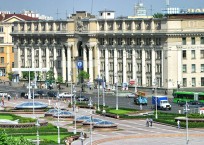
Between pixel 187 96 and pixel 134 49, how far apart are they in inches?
1335

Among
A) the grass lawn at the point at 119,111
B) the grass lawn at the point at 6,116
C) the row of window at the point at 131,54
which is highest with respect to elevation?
the row of window at the point at 131,54

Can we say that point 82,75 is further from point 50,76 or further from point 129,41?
point 129,41

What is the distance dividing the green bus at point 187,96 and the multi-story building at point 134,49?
1452 centimetres

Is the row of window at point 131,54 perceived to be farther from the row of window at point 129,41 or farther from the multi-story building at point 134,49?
the row of window at point 129,41

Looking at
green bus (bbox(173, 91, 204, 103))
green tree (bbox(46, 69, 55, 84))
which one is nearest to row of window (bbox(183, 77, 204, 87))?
green bus (bbox(173, 91, 204, 103))

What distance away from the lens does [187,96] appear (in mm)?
148500

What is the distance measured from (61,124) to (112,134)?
13111 millimetres

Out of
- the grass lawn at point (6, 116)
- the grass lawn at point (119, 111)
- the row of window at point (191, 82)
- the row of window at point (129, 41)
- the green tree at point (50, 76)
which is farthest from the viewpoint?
the green tree at point (50, 76)

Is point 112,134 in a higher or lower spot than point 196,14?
lower

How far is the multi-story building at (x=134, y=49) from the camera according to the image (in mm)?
171750

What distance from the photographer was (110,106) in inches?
5689

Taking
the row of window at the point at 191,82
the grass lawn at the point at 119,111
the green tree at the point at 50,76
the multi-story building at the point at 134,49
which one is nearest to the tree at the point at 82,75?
the multi-story building at the point at 134,49

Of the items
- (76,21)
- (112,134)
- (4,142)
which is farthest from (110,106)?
(4,142)

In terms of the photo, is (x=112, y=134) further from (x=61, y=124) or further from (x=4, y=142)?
(x=4, y=142)
